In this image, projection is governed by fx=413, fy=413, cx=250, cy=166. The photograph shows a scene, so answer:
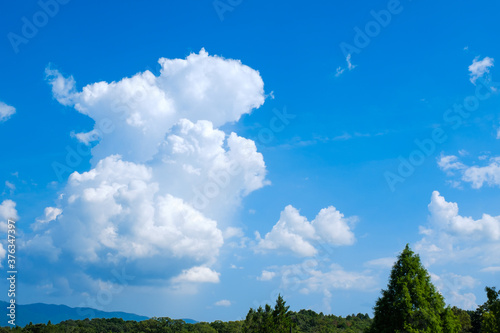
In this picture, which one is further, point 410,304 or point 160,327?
point 160,327

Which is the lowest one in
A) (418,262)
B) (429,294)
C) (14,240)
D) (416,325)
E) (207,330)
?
(207,330)

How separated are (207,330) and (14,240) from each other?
117916 millimetres

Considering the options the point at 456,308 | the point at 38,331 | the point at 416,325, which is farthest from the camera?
the point at 38,331

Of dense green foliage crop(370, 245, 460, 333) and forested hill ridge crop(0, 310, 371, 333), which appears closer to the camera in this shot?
dense green foliage crop(370, 245, 460, 333)

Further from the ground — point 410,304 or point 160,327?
point 410,304

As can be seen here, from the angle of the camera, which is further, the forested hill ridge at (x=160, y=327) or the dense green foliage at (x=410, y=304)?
the forested hill ridge at (x=160, y=327)

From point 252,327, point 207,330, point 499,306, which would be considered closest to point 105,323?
point 207,330

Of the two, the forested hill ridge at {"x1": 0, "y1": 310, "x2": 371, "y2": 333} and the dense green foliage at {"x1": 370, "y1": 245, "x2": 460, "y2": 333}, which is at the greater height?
the dense green foliage at {"x1": 370, "y1": 245, "x2": 460, "y2": 333}

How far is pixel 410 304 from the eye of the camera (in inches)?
1241

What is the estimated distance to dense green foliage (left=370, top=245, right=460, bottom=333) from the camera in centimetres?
3098

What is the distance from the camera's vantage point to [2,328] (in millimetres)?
115750

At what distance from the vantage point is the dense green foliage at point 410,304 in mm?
30984

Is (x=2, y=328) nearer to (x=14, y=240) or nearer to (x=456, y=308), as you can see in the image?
(x=14, y=240)

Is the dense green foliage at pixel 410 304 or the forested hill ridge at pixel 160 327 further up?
the dense green foliage at pixel 410 304
